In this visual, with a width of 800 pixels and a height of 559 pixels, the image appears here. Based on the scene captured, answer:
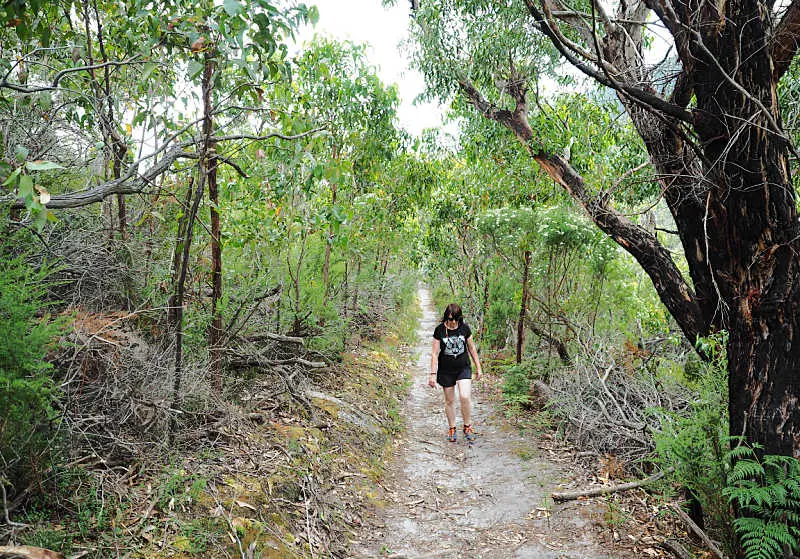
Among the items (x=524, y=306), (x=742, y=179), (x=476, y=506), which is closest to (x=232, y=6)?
(x=742, y=179)

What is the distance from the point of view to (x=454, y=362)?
288 inches

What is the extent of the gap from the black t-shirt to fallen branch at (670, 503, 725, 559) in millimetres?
3266

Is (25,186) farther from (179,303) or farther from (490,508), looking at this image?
(490,508)

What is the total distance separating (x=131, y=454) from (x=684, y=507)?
433cm

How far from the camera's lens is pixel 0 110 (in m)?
4.21

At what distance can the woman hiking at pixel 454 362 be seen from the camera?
7.29 metres

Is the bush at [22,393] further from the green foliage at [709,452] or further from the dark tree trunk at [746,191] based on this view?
the green foliage at [709,452]

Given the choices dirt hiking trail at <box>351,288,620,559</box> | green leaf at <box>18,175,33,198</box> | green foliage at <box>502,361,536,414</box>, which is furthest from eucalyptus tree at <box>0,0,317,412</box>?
green foliage at <box>502,361,536,414</box>

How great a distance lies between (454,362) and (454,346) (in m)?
0.22

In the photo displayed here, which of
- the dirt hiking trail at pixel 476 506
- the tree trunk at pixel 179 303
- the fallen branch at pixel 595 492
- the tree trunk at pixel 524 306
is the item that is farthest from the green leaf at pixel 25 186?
the tree trunk at pixel 524 306

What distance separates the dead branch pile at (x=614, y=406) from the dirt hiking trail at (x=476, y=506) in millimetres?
627

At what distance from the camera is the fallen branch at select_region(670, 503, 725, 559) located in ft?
12.6

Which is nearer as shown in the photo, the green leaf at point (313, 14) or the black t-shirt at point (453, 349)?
the green leaf at point (313, 14)

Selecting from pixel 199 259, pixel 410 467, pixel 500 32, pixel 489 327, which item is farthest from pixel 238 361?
pixel 489 327
